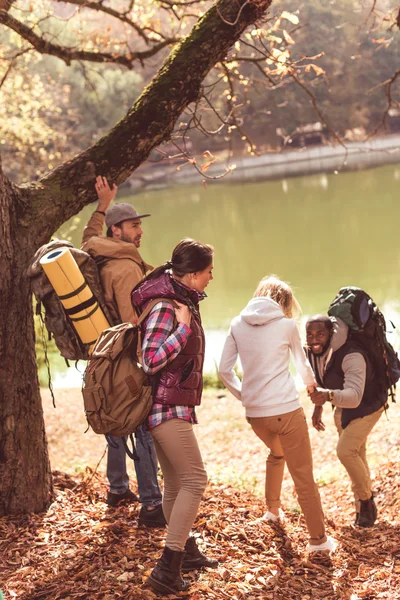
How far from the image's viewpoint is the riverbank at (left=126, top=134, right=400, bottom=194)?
142 ft

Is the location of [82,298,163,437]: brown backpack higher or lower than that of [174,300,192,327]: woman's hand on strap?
lower

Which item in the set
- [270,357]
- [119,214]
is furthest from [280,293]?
[119,214]

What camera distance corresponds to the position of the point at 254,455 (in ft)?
27.3

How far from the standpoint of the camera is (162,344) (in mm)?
3273

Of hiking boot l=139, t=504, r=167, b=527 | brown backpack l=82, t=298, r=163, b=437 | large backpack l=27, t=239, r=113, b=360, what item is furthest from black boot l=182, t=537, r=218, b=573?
large backpack l=27, t=239, r=113, b=360

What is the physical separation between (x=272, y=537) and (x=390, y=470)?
180cm

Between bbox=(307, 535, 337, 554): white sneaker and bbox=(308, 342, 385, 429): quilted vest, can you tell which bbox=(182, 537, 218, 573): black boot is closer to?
bbox=(307, 535, 337, 554): white sneaker

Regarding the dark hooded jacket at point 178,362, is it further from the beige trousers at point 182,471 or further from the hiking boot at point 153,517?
the hiking boot at point 153,517

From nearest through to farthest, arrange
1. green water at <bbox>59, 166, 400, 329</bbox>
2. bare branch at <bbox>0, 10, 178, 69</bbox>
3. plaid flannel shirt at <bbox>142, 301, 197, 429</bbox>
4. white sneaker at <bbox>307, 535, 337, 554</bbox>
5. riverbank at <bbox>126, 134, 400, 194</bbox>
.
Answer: plaid flannel shirt at <bbox>142, 301, 197, 429</bbox> < white sneaker at <bbox>307, 535, 337, 554</bbox> < bare branch at <bbox>0, 10, 178, 69</bbox> < green water at <bbox>59, 166, 400, 329</bbox> < riverbank at <bbox>126, 134, 400, 194</bbox>

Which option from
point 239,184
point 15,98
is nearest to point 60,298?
point 15,98

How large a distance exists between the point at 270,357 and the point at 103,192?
1.59 meters

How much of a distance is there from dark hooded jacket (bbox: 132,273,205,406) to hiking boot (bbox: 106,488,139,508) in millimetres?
1667

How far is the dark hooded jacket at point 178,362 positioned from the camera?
337 cm

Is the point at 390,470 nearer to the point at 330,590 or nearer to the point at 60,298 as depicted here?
the point at 330,590
